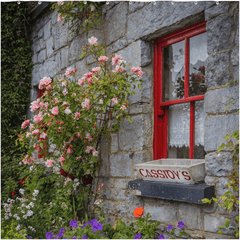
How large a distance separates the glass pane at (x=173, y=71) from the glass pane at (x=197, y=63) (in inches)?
4.7

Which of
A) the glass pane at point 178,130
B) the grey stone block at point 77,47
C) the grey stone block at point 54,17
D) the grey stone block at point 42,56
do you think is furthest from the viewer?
the grey stone block at point 42,56

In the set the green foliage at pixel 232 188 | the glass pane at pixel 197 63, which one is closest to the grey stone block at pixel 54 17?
the glass pane at pixel 197 63

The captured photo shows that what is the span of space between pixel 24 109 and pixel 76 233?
389cm

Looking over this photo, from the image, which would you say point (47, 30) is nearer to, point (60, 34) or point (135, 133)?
point (60, 34)

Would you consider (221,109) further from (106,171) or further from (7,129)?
(7,129)

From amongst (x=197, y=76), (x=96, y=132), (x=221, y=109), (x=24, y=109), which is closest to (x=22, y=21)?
(x=24, y=109)

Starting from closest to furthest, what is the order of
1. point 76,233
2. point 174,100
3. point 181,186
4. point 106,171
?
point 181,186 < point 76,233 < point 174,100 < point 106,171

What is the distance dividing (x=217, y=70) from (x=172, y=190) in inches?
43.0

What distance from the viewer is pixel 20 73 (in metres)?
6.04

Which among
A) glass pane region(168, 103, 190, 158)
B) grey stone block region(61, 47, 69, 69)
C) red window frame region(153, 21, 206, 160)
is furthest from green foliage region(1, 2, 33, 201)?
glass pane region(168, 103, 190, 158)

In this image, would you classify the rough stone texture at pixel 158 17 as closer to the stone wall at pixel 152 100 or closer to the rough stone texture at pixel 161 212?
the stone wall at pixel 152 100

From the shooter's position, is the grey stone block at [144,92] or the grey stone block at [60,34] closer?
the grey stone block at [144,92]

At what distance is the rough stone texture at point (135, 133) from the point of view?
3.08 m

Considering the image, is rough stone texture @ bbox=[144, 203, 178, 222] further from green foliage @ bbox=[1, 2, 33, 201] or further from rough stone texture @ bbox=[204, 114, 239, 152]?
green foliage @ bbox=[1, 2, 33, 201]
